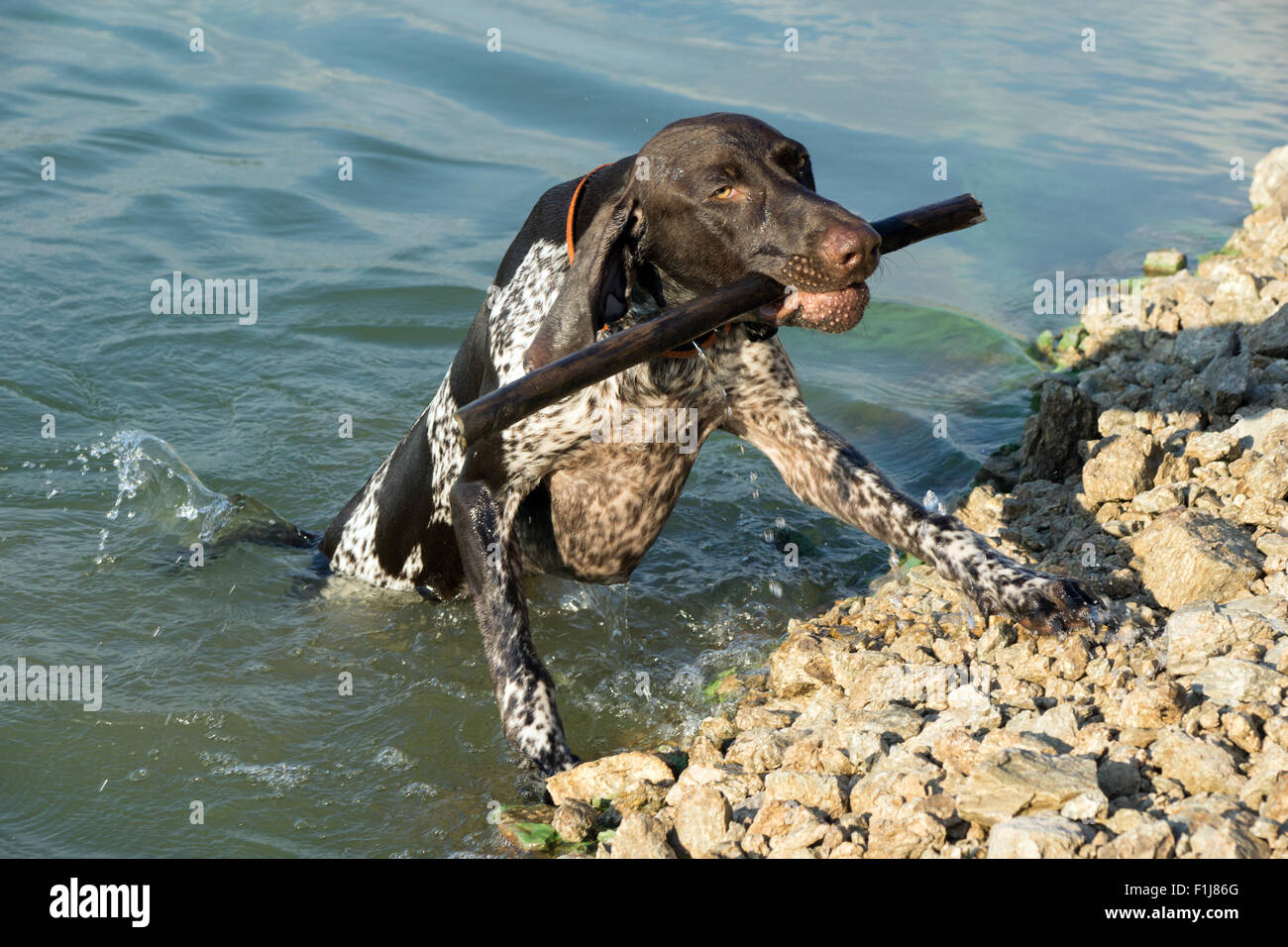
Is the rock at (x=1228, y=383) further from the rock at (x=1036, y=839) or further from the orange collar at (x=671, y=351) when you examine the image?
the rock at (x=1036, y=839)

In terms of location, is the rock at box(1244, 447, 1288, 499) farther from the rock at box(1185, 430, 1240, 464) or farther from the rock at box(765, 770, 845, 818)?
the rock at box(765, 770, 845, 818)

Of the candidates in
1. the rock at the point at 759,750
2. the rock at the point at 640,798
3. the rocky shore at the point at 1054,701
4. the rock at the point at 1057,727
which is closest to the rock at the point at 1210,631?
the rocky shore at the point at 1054,701

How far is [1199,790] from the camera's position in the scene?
308 cm

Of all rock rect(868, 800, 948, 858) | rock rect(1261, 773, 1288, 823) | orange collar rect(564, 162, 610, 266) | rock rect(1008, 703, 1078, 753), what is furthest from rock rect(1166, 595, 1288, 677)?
orange collar rect(564, 162, 610, 266)

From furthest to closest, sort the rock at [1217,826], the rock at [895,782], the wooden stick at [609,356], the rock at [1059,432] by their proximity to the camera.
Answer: the rock at [1059,432] → the wooden stick at [609,356] → the rock at [895,782] → the rock at [1217,826]

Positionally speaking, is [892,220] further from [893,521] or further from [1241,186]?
[1241,186]

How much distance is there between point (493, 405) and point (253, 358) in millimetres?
4720

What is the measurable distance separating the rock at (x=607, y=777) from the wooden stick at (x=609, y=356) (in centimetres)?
105

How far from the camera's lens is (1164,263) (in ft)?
29.0

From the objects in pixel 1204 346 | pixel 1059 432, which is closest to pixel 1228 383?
pixel 1059 432

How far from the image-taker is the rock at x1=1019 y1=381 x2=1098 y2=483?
5.80 m

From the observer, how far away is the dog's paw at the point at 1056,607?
398 centimetres

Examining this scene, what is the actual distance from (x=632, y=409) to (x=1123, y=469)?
195 centimetres

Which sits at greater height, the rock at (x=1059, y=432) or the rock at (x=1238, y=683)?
the rock at (x=1059, y=432)
